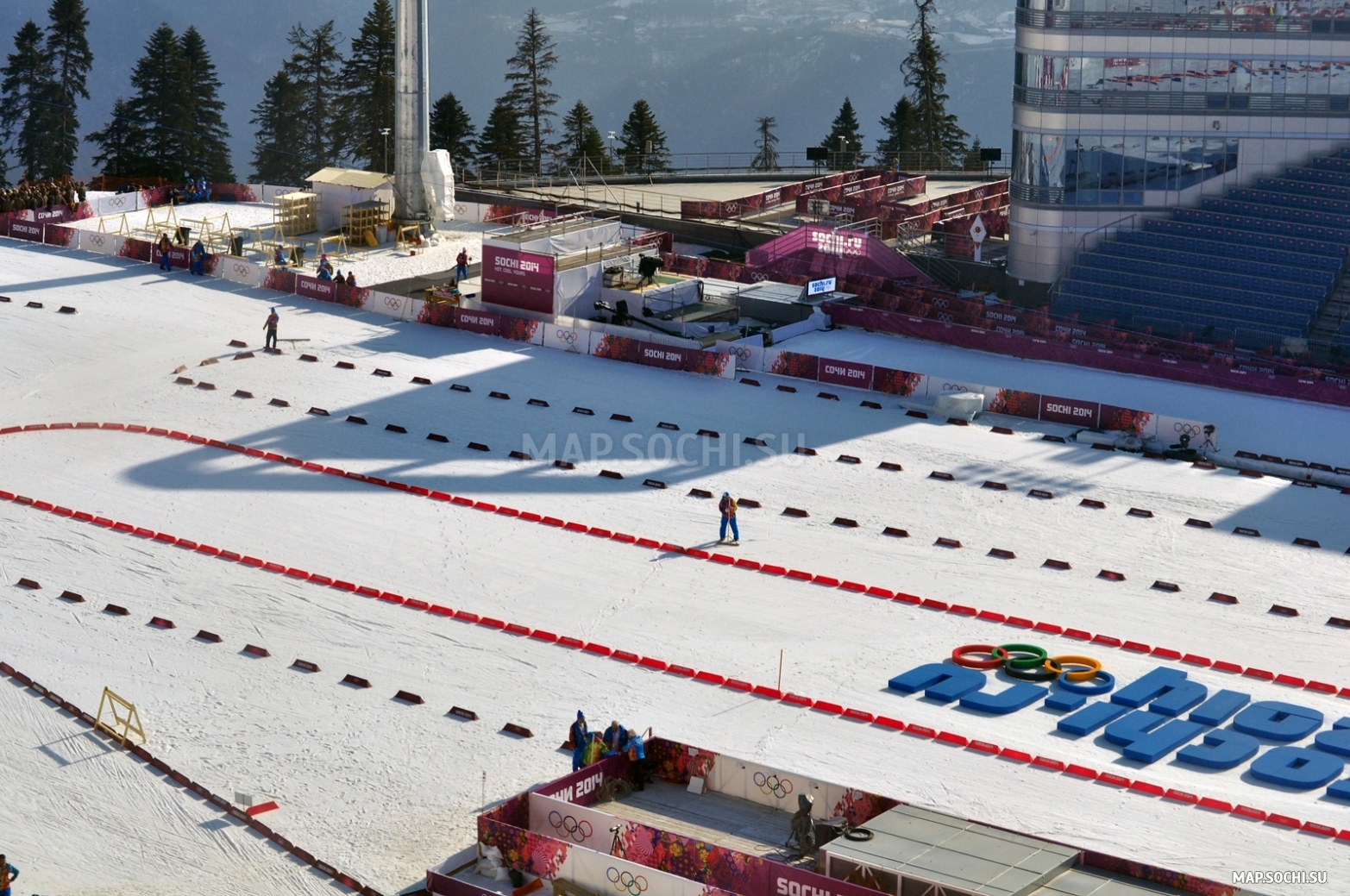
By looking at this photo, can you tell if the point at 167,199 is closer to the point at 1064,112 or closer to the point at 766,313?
the point at 766,313

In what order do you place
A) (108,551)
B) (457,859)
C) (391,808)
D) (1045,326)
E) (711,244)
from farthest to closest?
(711,244) < (1045,326) < (108,551) < (391,808) < (457,859)

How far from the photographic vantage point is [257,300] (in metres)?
58.6

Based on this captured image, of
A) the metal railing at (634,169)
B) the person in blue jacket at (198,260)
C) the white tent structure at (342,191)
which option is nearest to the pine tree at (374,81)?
the metal railing at (634,169)

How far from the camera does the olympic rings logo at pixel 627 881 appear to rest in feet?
78.9

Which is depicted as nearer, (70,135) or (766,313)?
(766,313)

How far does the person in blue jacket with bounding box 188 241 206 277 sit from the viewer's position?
61031mm

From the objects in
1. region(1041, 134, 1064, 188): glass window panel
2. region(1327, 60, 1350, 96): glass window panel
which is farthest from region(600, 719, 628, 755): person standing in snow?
region(1327, 60, 1350, 96): glass window panel

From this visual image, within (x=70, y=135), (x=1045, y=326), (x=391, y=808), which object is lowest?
(x=391, y=808)

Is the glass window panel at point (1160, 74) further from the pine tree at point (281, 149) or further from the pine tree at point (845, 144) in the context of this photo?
the pine tree at point (281, 149)

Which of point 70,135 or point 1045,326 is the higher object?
point 70,135

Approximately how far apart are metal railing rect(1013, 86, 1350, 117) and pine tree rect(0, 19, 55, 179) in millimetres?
55601

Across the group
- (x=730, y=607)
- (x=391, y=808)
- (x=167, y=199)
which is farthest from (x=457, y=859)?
(x=167, y=199)

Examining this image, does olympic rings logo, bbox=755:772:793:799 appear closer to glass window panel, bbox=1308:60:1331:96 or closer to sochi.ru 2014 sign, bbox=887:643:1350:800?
sochi.ru 2014 sign, bbox=887:643:1350:800

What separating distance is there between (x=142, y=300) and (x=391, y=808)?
34099mm
